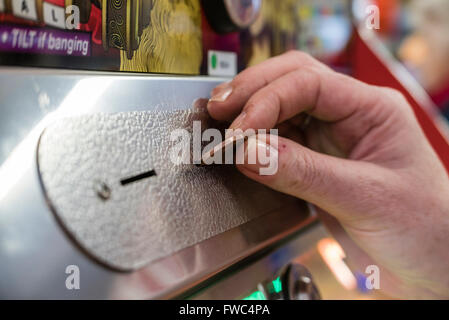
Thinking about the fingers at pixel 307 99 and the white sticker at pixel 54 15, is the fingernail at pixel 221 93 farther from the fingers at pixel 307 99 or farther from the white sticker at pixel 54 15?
the white sticker at pixel 54 15

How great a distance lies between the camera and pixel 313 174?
2.07 ft

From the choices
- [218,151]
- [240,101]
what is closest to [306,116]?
[240,101]

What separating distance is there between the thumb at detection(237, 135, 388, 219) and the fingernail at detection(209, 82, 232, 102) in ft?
0.35

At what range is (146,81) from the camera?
61 centimetres

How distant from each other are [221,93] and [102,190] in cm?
29

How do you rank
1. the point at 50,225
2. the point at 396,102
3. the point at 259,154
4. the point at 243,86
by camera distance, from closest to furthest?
the point at 50,225, the point at 259,154, the point at 243,86, the point at 396,102

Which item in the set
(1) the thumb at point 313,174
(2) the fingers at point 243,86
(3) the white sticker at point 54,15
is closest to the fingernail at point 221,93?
(2) the fingers at point 243,86

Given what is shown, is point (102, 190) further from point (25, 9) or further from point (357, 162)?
point (357, 162)

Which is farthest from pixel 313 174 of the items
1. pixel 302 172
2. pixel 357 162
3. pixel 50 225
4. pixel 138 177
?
pixel 50 225

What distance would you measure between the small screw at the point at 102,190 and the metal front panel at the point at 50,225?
0.06 m

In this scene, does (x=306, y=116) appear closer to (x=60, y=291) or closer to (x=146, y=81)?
(x=146, y=81)

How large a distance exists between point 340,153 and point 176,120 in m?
0.41

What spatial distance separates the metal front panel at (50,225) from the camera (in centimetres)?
42

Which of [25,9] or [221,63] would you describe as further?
[221,63]
